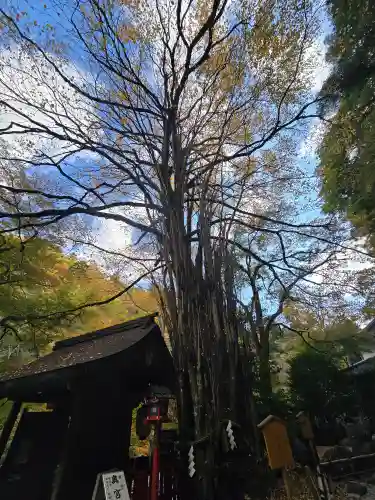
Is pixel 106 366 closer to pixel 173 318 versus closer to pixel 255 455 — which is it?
pixel 173 318

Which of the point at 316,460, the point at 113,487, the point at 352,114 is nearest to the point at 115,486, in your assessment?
the point at 113,487

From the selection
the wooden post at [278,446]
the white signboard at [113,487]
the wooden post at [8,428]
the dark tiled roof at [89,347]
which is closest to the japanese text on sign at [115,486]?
the white signboard at [113,487]

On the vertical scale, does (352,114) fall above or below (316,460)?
above

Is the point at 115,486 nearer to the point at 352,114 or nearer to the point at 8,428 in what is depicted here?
the point at 8,428

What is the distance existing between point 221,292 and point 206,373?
97 cm

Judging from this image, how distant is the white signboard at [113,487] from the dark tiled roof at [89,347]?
3.16ft

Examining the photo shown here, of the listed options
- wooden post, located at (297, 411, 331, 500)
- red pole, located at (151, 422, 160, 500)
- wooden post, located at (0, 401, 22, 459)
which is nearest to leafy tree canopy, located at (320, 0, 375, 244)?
wooden post, located at (297, 411, 331, 500)

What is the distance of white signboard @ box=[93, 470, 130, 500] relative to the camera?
2.42 meters

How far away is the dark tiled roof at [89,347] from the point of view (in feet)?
8.72

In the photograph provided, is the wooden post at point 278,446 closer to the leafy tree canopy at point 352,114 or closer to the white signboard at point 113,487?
the white signboard at point 113,487

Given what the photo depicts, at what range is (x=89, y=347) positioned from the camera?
10.5 ft

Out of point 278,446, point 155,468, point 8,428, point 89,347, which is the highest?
point 89,347

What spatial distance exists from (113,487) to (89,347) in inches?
49.2

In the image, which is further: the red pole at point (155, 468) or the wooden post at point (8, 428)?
the wooden post at point (8, 428)
